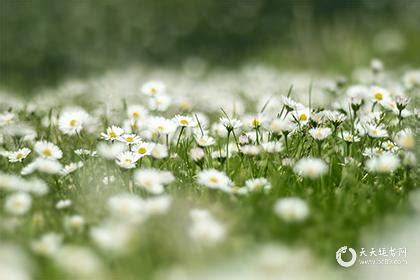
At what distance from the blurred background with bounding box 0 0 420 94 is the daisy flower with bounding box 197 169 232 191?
4.97 meters

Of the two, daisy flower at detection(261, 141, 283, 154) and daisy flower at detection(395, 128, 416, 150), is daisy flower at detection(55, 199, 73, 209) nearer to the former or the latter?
daisy flower at detection(261, 141, 283, 154)

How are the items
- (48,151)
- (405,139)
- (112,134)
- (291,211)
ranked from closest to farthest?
1. (291,211)
2. (405,139)
3. (48,151)
4. (112,134)

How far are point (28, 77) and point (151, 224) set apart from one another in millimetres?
5999

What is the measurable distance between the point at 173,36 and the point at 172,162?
5.39 m

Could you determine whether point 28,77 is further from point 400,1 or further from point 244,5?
point 400,1

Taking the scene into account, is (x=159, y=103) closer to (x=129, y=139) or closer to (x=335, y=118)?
(x=129, y=139)

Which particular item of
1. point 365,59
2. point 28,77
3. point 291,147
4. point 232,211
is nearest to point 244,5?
point 365,59

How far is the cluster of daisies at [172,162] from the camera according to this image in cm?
185

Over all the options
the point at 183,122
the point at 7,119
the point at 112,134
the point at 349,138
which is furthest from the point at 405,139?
the point at 7,119

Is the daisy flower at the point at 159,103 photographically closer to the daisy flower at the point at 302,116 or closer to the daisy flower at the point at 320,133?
the daisy flower at the point at 302,116

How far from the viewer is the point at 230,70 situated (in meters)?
7.57

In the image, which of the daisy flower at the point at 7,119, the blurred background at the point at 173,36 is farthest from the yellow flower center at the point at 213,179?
the blurred background at the point at 173,36

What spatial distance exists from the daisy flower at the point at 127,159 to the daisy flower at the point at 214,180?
314 mm

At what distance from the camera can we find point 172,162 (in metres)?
2.67
